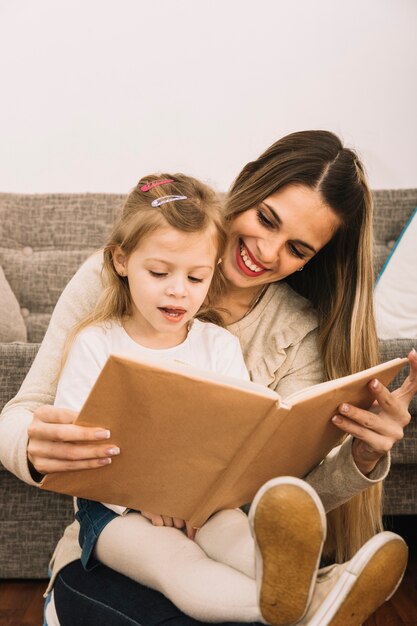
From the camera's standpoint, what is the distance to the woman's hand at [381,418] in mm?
1068

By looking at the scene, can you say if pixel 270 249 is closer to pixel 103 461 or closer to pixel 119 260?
pixel 119 260

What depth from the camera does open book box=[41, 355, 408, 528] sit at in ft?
2.91

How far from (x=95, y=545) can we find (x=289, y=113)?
6.66ft

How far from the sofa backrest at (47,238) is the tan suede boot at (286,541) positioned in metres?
1.66

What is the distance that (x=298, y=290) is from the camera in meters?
1.63

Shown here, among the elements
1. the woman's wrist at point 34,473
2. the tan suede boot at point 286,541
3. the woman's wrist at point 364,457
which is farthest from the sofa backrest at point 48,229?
the tan suede boot at point 286,541

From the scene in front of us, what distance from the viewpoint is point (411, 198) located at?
101 inches

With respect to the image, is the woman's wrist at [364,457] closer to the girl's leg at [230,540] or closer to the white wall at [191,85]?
the girl's leg at [230,540]

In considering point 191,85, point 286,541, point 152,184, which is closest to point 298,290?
point 152,184

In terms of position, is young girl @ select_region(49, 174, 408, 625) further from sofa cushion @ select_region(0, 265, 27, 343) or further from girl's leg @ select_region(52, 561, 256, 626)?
sofa cushion @ select_region(0, 265, 27, 343)

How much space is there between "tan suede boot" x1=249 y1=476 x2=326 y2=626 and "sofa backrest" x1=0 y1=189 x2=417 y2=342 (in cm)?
166

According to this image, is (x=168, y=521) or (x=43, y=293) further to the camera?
(x=43, y=293)

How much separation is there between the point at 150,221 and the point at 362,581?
2.21 ft

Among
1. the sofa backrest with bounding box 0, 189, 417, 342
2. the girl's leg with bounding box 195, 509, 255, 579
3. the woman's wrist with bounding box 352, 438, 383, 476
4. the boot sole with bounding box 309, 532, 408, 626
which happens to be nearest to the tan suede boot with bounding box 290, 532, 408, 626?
the boot sole with bounding box 309, 532, 408, 626
